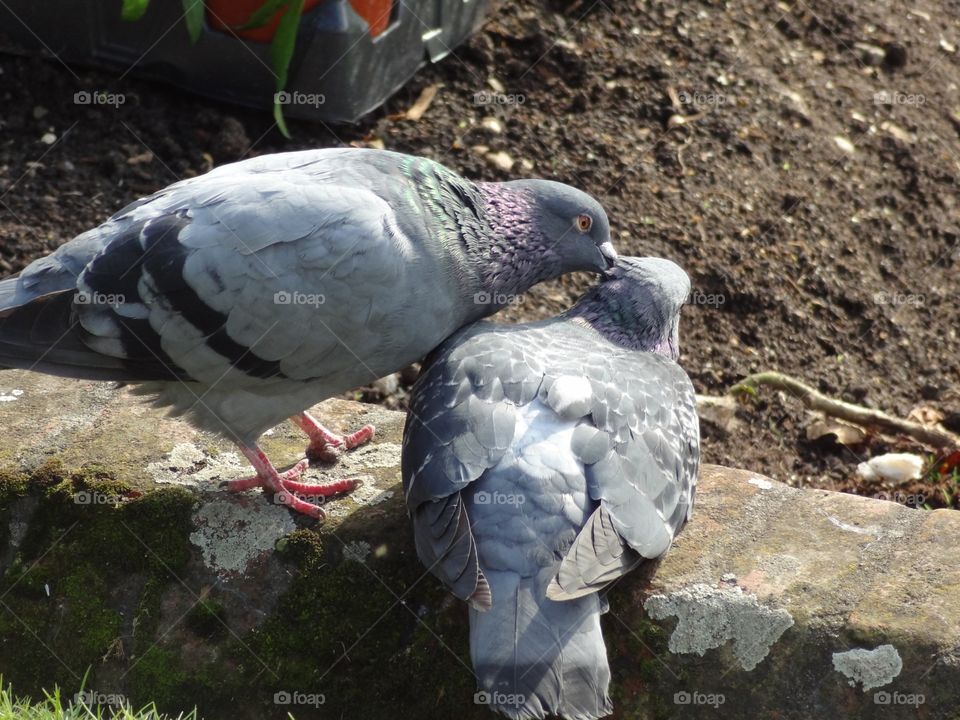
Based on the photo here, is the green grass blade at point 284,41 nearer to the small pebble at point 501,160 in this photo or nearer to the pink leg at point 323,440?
the small pebble at point 501,160

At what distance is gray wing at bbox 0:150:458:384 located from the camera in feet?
12.0

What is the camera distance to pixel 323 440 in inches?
163

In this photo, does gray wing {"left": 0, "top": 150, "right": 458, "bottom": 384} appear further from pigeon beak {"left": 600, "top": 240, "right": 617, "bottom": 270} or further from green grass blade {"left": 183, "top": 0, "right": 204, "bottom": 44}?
green grass blade {"left": 183, "top": 0, "right": 204, "bottom": 44}

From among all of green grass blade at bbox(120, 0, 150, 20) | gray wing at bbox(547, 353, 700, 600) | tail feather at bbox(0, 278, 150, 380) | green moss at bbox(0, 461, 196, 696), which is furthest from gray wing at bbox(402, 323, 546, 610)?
green grass blade at bbox(120, 0, 150, 20)

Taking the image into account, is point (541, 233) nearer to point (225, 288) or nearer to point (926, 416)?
point (225, 288)

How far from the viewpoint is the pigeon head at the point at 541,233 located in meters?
4.20

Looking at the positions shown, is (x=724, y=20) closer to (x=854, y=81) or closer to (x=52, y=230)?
(x=854, y=81)

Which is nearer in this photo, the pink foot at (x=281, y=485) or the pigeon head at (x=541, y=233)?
the pink foot at (x=281, y=485)

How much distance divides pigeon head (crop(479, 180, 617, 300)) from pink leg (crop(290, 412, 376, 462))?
0.81m

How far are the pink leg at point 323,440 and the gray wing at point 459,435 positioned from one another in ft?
1.73

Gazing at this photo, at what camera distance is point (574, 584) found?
2.94 metres

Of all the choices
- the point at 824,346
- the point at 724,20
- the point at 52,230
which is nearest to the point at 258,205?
the point at 52,230

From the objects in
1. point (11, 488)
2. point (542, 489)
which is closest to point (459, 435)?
point (542, 489)

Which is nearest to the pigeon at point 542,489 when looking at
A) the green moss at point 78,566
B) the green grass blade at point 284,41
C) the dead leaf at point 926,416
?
the green moss at point 78,566
